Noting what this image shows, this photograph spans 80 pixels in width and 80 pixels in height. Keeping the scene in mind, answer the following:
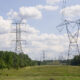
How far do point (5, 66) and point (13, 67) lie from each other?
486 centimetres

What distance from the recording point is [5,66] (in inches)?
3839

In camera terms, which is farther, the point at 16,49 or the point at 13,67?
the point at 13,67

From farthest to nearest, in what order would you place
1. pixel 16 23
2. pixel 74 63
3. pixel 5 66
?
pixel 74 63 < pixel 5 66 < pixel 16 23

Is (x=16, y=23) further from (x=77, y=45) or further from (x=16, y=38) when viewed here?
(x=77, y=45)

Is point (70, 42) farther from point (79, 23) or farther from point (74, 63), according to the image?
point (74, 63)

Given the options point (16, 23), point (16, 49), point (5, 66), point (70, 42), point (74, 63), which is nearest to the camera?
point (70, 42)

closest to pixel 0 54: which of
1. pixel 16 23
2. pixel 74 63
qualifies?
pixel 74 63

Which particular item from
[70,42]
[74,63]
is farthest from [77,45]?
[74,63]

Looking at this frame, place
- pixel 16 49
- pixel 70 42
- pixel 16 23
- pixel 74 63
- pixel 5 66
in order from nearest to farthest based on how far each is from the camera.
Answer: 1. pixel 70 42
2. pixel 16 49
3. pixel 16 23
4. pixel 5 66
5. pixel 74 63

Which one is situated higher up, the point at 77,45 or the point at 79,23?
the point at 79,23

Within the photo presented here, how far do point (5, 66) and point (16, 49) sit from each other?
3574 cm

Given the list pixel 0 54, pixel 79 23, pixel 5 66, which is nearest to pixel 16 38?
pixel 79 23

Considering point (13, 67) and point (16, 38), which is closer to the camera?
point (16, 38)

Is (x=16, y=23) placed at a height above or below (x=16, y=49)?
above
